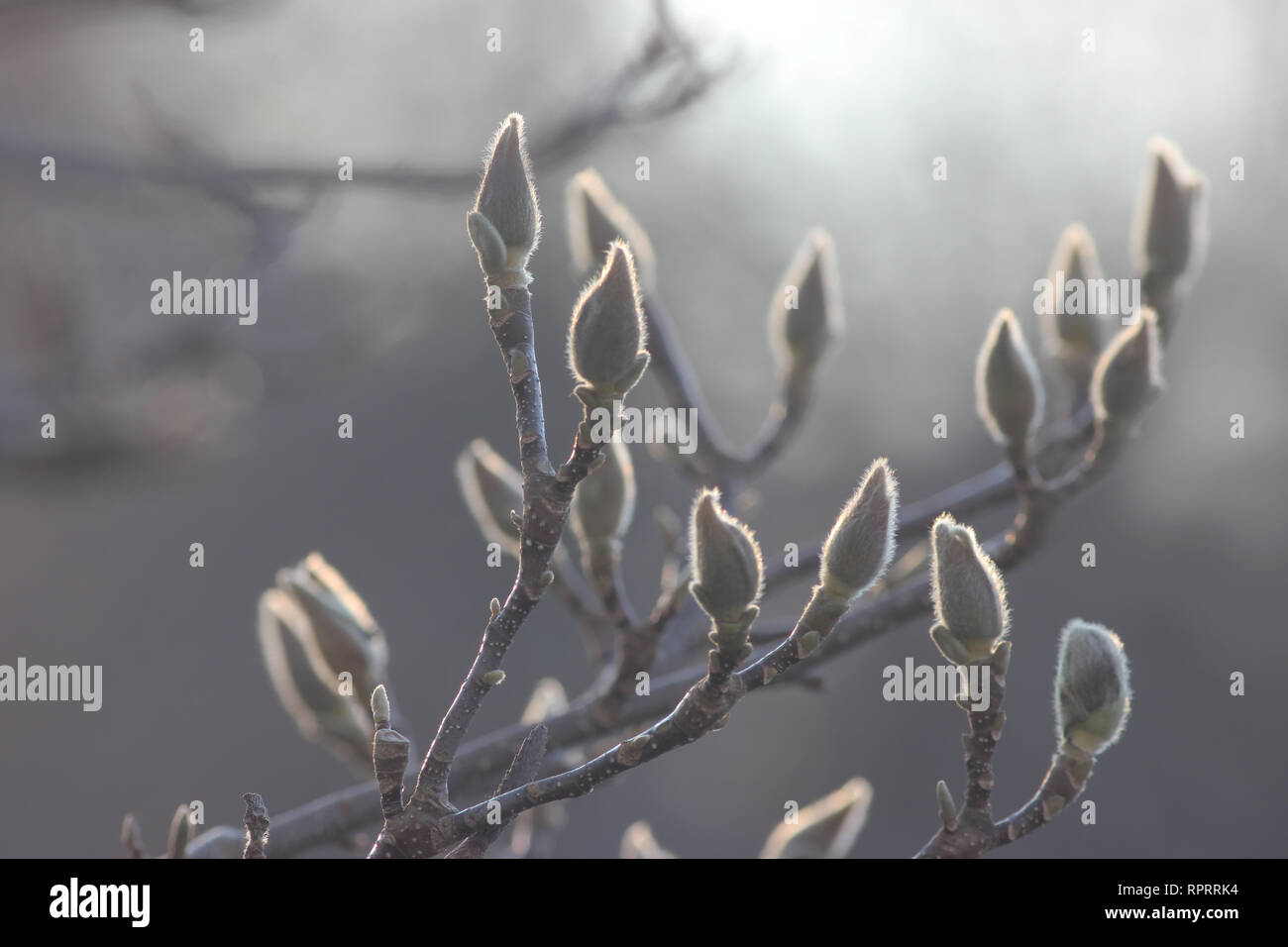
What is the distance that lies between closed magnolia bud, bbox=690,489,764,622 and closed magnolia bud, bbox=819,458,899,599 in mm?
60

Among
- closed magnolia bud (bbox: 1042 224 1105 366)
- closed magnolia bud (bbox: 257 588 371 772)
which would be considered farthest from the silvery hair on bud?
closed magnolia bud (bbox: 1042 224 1105 366)

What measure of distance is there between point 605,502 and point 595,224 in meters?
0.46

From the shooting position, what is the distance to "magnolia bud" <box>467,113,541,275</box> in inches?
36.9

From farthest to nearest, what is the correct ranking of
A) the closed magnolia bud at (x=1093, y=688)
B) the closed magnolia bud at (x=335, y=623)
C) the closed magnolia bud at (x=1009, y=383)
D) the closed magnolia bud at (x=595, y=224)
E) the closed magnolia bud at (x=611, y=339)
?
the closed magnolia bud at (x=595, y=224) → the closed magnolia bud at (x=1009, y=383) → the closed magnolia bud at (x=335, y=623) → the closed magnolia bud at (x=1093, y=688) → the closed magnolia bud at (x=611, y=339)

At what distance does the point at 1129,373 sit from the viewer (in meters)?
1.55

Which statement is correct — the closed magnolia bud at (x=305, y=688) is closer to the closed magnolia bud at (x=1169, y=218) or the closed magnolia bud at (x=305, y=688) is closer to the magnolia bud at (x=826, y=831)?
the magnolia bud at (x=826, y=831)

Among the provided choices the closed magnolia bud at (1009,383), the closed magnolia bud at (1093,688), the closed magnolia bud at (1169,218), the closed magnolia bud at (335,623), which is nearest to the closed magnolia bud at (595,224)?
the closed magnolia bud at (1009,383)

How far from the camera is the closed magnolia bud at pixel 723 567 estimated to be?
3.12 feet

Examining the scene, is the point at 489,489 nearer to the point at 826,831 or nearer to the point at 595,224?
the point at 595,224

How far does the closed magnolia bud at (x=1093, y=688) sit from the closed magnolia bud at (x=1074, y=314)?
0.89 metres

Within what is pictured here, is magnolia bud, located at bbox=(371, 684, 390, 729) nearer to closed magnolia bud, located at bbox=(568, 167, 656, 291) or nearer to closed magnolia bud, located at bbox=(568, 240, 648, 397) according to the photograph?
closed magnolia bud, located at bbox=(568, 240, 648, 397)
